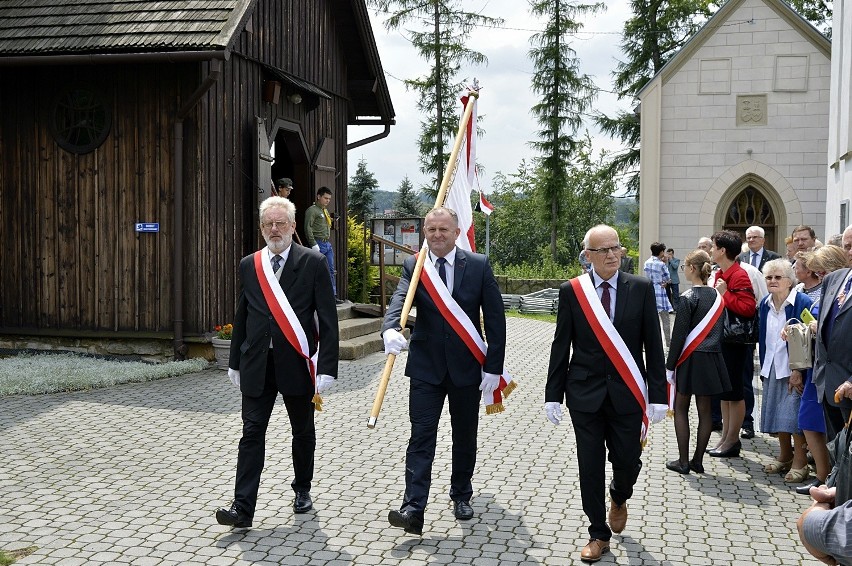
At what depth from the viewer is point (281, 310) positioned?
6.13 m

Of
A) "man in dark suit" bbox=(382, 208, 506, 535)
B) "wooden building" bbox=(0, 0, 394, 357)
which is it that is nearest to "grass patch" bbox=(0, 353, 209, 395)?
"wooden building" bbox=(0, 0, 394, 357)

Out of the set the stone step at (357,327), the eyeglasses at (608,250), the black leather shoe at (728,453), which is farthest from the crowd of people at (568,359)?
the stone step at (357,327)

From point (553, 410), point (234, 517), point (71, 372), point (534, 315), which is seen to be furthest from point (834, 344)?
point (534, 315)

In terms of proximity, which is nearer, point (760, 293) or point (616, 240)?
point (616, 240)

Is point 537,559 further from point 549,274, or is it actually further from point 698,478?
point 549,274

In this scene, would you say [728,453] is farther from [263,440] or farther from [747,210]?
[747,210]

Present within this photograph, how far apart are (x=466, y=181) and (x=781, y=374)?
279 cm

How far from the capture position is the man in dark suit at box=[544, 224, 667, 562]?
5504mm

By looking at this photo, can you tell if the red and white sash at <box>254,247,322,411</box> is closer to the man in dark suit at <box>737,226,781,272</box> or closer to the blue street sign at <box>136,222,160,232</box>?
the blue street sign at <box>136,222,160,232</box>

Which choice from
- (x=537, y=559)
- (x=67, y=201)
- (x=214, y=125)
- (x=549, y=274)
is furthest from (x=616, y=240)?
(x=549, y=274)

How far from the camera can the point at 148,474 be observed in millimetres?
7230

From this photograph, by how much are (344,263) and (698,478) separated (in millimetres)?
10231

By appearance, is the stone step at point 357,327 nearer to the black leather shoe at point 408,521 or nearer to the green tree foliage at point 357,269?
the green tree foliage at point 357,269

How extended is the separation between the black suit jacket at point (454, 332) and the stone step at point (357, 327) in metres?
7.97
